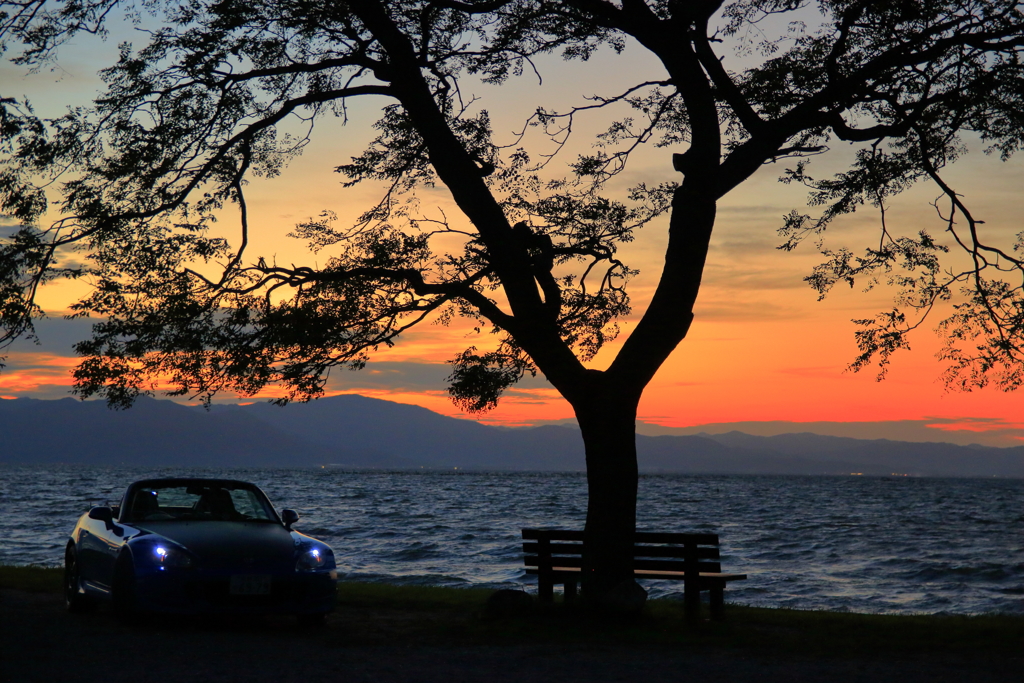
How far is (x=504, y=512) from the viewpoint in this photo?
60.5 metres

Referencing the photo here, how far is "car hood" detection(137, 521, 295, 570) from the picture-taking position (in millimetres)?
9172

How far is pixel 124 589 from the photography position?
30.2 ft

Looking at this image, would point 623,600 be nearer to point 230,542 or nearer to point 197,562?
point 230,542

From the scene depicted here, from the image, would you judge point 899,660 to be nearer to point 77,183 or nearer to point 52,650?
point 52,650

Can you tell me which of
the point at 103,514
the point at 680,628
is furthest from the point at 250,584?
the point at 680,628

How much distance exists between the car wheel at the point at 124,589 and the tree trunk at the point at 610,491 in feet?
16.6

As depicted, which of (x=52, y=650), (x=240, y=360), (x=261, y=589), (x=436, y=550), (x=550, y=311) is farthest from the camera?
(x=436, y=550)

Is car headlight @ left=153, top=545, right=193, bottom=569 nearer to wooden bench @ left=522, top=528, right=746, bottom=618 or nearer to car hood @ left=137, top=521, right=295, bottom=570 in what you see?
car hood @ left=137, top=521, right=295, bottom=570

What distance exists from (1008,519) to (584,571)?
222 feet

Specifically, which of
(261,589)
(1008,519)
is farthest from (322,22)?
→ (1008,519)

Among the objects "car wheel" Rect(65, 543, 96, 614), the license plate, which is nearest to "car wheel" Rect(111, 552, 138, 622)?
the license plate

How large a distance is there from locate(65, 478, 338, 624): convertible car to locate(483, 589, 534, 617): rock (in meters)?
1.98

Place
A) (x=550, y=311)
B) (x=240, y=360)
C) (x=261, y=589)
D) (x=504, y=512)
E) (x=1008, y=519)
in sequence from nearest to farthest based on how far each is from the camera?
(x=261, y=589) < (x=240, y=360) < (x=550, y=311) < (x=504, y=512) < (x=1008, y=519)

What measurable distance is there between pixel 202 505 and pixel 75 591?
1776mm
